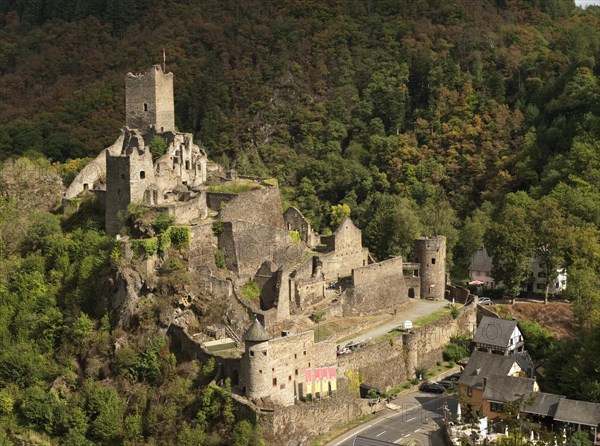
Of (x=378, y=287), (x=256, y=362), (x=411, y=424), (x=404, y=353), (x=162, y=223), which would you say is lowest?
(x=411, y=424)

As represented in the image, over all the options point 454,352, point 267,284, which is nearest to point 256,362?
point 267,284

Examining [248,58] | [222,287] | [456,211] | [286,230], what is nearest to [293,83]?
[248,58]

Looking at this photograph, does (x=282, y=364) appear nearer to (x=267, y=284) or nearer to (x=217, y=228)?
(x=267, y=284)

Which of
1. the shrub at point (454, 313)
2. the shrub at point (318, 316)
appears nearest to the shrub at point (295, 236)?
the shrub at point (318, 316)

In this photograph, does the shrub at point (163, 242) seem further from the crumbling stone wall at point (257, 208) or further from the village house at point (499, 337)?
the village house at point (499, 337)

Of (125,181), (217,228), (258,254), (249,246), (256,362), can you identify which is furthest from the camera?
(258,254)

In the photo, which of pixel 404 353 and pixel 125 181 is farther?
pixel 125 181

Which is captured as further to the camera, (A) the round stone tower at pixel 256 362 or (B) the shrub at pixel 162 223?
(B) the shrub at pixel 162 223
